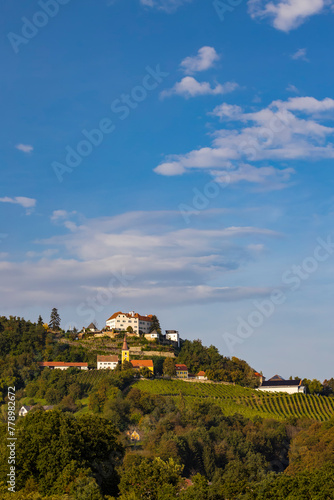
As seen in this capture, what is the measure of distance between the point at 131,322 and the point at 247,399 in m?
32.6

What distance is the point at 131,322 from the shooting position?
380 ft

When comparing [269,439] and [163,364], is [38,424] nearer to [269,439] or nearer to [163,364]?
[269,439]

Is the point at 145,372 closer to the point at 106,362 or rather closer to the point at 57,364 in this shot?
the point at 106,362

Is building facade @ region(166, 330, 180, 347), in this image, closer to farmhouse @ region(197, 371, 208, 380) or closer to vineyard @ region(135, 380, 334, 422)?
farmhouse @ region(197, 371, 208, 380)

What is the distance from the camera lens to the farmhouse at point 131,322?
11550 centimetres

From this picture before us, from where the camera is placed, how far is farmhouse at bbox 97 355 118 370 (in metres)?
98.4

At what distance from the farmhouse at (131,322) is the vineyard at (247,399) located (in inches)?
871

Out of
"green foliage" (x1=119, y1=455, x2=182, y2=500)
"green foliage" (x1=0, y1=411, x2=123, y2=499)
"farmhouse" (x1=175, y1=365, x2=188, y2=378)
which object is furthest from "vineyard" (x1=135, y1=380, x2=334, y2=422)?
"green foliage" (x1=119, y1=455, x2=182, y2=500)

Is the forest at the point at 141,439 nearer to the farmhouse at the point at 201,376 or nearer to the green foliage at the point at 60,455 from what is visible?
the green foliage at the point at 60,455

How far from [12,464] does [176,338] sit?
8128cm

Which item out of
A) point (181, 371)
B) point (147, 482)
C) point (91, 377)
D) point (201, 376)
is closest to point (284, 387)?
point (201, 376)

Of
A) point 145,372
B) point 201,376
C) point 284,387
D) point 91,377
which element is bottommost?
point 284,387

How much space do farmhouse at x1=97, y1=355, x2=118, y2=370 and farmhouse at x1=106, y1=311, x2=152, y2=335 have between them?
15.3 m

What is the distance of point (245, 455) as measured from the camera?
68.1 meters
